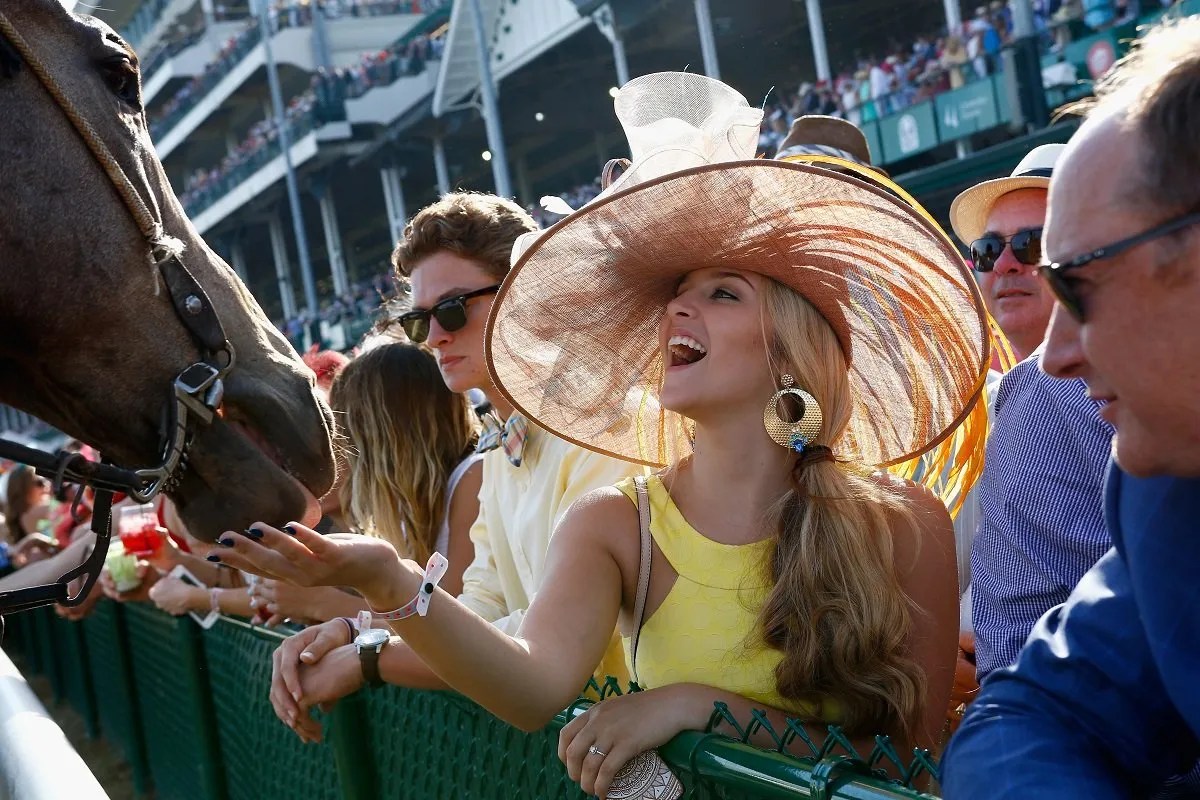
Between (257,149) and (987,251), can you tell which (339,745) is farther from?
(257,149)

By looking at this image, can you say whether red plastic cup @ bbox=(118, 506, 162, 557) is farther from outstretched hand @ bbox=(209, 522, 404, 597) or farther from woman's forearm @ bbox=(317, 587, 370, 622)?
outstretched hand @ bbox=(209, 522, 404, 597)

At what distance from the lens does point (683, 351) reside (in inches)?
92.0

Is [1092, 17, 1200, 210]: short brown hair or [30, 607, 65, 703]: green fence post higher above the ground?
[1092, 17, 1200, 210]: short brown hair

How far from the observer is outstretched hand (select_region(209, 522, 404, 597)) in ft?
5.56

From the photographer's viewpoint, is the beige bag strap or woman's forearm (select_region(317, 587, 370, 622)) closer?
the beige bag strap

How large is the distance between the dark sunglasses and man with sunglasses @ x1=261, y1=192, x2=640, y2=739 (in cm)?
117

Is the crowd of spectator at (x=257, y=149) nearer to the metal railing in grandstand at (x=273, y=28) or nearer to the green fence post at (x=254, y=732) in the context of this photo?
the metal railing in grandstand at (x=273, y=28)

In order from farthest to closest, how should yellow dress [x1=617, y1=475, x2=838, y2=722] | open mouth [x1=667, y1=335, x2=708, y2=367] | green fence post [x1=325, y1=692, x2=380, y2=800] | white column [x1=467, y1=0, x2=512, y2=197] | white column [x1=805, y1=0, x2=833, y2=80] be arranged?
white column [x1=467, y1=0, x2=512, y2=197] → white column [x1=805, y1=0, x2=833, y2=80] → green fence post [x1=325, y1=692, x2=380, y2=800] → open mouth [x1=667, y1=335, x2=708, y2=367] → yellow dress [x1=617, y1=475, x2=838, y2=722]

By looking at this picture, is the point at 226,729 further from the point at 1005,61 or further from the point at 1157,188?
the point at 1005,61

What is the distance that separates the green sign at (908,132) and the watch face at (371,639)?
45.3 ft

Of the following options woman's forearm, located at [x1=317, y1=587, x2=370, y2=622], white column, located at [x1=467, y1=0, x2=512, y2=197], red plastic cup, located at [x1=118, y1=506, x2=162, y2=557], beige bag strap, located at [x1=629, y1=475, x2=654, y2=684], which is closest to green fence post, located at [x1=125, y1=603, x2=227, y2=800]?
red plastic cup, located at [x1=118, y1=506, x2=162, y2=557]

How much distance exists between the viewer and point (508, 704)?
1.91 meters

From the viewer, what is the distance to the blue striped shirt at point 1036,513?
1779mm

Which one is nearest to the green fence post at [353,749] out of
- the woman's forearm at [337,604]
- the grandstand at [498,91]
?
the woman's forearm at [337,604]
